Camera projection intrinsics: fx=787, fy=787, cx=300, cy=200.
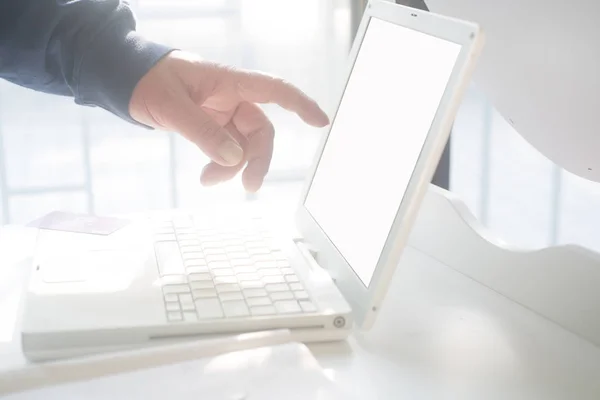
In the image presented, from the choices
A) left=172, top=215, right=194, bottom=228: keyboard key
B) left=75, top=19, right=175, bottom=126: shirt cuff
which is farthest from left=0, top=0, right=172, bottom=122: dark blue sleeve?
left=172, top=215, right=194, bottom=228: keyboard key

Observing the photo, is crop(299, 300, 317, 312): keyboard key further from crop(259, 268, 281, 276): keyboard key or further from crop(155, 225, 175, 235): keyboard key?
crop(155, 225, 175, 235): keyboard key

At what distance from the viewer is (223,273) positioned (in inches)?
28.0

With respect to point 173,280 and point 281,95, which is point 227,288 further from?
point 281,95

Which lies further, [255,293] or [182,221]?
[182,221]

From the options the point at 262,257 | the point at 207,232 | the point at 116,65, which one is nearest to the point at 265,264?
the point at 262,257

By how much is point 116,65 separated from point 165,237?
0.19 meters

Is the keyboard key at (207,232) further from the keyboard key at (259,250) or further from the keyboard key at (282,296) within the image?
the keyboard key at (282,296)

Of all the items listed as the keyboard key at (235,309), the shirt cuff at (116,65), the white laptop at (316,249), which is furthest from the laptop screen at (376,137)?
the shirt cuff at (116,65)

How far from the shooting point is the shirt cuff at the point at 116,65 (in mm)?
810

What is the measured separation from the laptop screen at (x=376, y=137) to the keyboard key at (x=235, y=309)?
0.10 meters

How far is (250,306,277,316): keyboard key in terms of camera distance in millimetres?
628

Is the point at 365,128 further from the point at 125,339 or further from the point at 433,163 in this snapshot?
the point at 125,339

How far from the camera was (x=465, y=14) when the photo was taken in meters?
0.82

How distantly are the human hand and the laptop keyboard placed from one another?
0.19 feet
